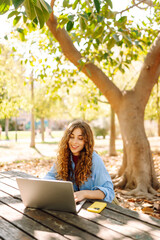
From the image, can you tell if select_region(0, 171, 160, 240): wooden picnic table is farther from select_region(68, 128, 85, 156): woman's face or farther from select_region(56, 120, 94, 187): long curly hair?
select_region(68, 128, 85, 156): woman's face

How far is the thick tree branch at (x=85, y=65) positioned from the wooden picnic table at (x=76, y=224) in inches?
127

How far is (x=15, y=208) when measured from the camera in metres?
2.25

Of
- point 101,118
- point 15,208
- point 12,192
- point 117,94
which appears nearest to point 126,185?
point 117,94

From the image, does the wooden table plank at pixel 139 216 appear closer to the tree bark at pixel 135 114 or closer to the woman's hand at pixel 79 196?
the woman's hand at pixel 79 196

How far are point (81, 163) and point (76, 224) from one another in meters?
0.91

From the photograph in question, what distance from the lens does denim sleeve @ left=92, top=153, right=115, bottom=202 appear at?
2.48 m

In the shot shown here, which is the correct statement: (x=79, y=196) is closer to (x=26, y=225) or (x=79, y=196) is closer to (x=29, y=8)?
(x=26, y=225)

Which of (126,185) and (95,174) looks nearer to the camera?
(95,174)

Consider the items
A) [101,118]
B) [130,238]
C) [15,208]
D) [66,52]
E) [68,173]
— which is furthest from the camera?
[101,118]

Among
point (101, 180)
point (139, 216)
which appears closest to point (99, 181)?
point (101, 180)

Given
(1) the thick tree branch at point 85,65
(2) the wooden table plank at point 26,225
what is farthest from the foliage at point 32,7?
(1) the thick tree branch at point 85,65

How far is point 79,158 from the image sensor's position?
9.28 feet

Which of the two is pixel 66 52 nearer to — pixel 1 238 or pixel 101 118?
pixel 1 238

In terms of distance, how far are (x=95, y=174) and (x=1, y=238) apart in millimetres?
1201
